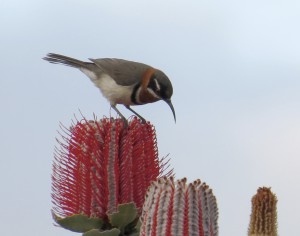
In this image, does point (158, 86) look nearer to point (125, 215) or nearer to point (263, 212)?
point (125, 215)

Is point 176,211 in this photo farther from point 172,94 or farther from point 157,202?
point 172,94

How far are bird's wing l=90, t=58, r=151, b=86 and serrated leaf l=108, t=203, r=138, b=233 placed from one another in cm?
579

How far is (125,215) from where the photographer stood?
256 inches

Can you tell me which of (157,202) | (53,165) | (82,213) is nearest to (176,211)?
(157,202)

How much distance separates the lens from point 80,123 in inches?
282

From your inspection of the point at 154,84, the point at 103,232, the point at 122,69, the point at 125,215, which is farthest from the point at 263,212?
the point at 122,69

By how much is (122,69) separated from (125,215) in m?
6.11

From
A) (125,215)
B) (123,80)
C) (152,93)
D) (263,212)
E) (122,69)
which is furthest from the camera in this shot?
(123,80)

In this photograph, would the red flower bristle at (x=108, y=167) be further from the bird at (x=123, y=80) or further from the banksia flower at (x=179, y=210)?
the bird at (x=123, y=80)

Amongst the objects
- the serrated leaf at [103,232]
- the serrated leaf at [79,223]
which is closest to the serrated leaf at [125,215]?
the serrated leaf at [103,232]

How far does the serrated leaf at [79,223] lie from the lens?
6.52 m

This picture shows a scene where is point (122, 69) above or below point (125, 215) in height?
above

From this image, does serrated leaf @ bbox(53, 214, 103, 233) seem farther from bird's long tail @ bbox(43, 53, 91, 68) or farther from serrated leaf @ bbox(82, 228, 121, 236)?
bird's long tail @ bbox(43, 53, 91, 68)

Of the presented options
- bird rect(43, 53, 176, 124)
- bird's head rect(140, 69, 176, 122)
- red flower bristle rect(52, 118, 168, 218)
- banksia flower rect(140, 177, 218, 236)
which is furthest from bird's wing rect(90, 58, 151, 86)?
banksia flower rect(140, 177, 218, 236)
